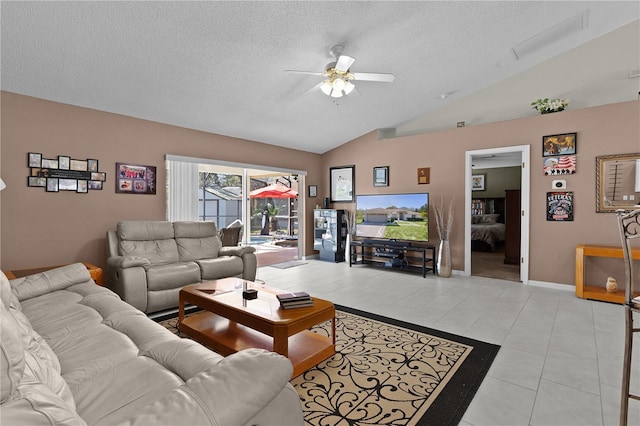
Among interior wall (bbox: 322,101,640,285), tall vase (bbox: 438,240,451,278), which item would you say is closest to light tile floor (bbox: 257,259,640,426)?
tall vase (bbox: 438,240,451,278)

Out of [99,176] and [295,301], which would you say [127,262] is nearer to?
[99,176]

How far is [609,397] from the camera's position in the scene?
188 cm

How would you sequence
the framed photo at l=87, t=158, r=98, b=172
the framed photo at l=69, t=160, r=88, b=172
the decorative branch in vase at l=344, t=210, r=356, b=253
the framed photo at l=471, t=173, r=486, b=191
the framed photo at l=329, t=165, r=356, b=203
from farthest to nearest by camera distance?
the framed photo at l=471, t=173, r=486, b=191 → the framed photo at l=329, t=165, r=356, b=203 → the decorative branch in vase at l=344, t=210, r=356, b=253 → the framed photo at l=87, t=158, r=98, b=172 → the framed photo at l=69, t=160, r=88, b=172

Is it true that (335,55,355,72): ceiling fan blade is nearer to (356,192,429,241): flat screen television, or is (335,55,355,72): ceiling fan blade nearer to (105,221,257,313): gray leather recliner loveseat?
(105,221,257,313): gray leather recliner loveseat

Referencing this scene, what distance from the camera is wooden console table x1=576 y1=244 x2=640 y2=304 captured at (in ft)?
12.2

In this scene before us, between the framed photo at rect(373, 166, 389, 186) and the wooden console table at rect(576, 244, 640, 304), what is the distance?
10.4ft

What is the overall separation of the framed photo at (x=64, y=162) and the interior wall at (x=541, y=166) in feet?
16.8

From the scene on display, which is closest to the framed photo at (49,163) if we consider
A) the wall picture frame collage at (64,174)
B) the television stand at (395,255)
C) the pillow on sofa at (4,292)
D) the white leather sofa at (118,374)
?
the wall picture frame collage at (64,174)

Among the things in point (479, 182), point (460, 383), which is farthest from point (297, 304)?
point (479, 182)

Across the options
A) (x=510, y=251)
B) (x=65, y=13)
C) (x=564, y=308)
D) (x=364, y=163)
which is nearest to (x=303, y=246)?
(x=364, y=163)

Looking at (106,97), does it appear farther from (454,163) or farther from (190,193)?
(454,163)

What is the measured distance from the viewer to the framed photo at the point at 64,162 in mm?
3758

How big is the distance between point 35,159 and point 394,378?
4.45 m

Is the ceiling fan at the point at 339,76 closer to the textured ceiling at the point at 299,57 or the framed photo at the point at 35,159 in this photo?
the textured ceiling at the point at 299,57
